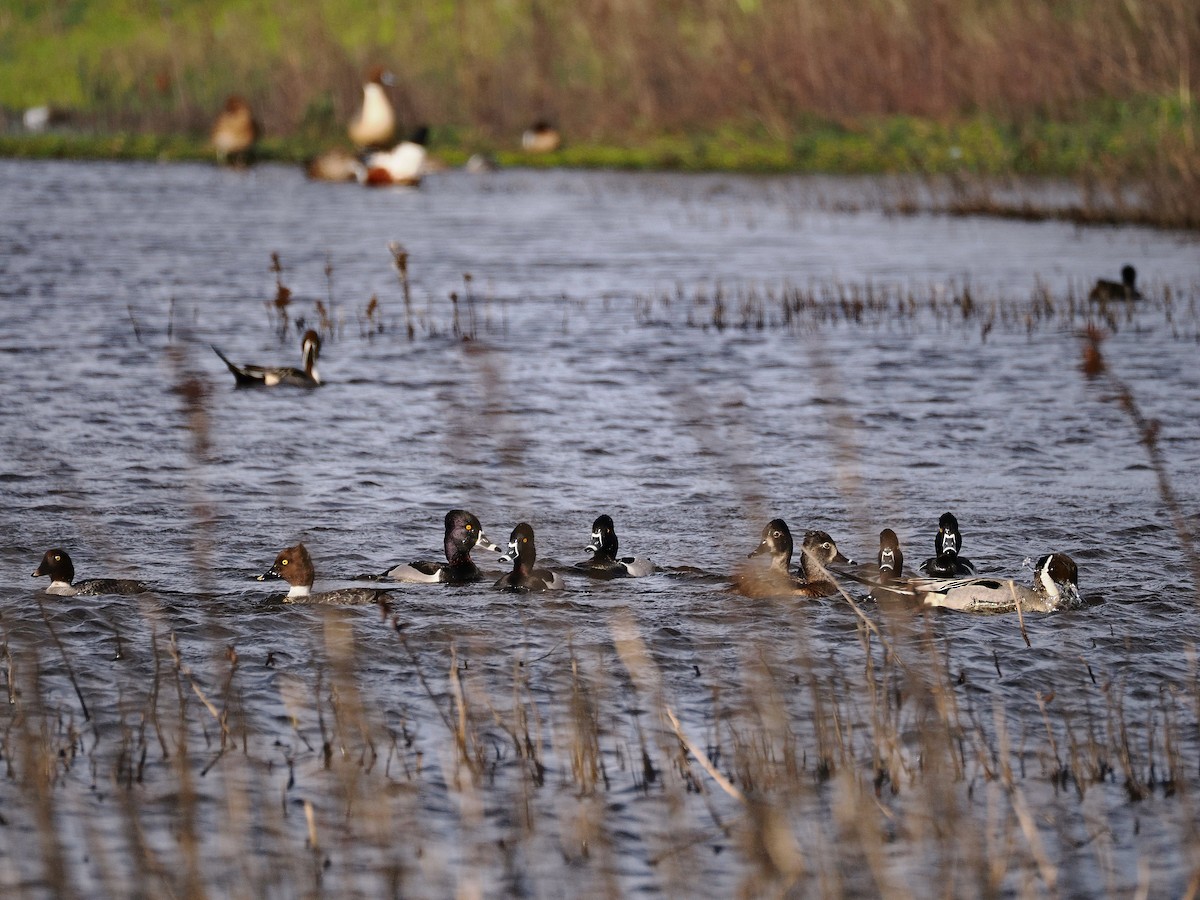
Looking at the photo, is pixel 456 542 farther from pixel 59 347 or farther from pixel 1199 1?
pixel 1199 1

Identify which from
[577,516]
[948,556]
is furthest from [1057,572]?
[577,516]

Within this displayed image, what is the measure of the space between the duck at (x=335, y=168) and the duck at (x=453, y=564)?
25684mm

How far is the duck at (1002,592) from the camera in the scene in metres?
8.88

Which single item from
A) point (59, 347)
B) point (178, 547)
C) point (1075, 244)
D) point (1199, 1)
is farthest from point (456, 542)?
point (1199, 1)

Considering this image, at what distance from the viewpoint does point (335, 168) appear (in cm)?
3459

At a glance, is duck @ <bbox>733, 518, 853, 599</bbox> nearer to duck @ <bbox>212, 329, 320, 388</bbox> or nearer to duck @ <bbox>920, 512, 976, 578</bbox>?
duck @ <bbox>920, 512, 976, 578</bbox>

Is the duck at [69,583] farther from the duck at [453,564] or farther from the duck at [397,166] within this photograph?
the duck at [397,166]

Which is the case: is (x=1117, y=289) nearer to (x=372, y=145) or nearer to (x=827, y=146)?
(x=827, y=146)

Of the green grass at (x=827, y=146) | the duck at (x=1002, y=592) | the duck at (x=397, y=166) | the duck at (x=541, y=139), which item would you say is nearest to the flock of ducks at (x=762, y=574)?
the duck at (x=1002, y=592)

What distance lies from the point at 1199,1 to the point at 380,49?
22.2m

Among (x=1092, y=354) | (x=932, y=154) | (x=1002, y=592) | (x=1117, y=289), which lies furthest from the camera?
(x=932, y=154)

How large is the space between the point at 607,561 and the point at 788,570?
36.6 inches

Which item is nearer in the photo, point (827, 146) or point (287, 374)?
point (287, 374)

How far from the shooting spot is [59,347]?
17062mm
